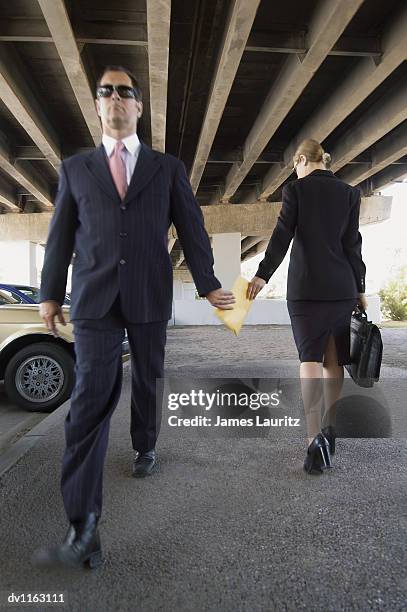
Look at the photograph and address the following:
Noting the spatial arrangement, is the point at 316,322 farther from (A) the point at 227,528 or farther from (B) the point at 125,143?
(B) the point at 125,143

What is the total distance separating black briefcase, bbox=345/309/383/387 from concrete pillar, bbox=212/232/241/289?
1761 cm

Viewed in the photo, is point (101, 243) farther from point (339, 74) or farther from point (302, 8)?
point (339, 74)

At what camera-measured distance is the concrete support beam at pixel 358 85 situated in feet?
24.4

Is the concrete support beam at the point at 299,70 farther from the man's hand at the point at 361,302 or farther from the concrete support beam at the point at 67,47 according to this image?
the man's hand at the point at 361,302

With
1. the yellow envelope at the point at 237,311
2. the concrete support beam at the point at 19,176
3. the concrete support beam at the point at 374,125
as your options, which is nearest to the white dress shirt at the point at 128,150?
the yellow envelope at the point at 237,311

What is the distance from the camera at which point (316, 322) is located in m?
3.07

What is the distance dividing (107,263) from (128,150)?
0.58 meters

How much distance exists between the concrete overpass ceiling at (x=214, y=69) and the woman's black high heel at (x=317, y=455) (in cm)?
550

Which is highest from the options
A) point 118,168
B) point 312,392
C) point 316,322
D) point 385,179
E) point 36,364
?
point 385,179

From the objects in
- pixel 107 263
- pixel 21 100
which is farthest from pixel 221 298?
pixel 21 100

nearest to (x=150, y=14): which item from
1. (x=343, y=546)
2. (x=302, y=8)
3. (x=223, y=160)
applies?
(x=302, y=8)

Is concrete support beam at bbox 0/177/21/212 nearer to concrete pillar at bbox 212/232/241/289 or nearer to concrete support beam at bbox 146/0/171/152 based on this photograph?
concrete pillar at bbox 212/232/241/289

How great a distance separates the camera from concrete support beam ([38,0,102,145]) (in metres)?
6.24

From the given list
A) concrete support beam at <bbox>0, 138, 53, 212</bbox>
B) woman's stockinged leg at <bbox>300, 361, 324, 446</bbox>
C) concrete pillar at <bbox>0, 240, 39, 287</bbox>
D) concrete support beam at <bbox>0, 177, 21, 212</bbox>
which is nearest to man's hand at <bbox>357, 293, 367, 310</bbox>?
woman's stockinged leg at <bbox>300, 361, 324, 446</bbox>
